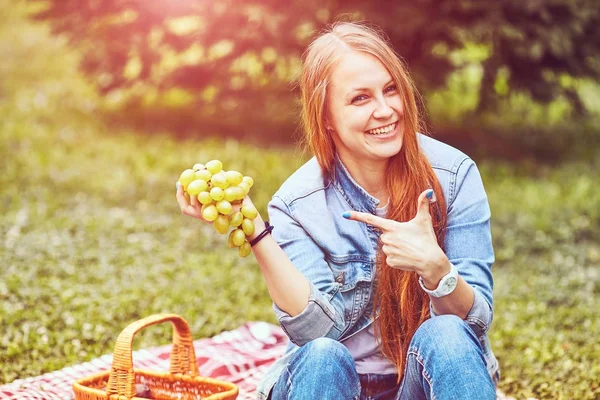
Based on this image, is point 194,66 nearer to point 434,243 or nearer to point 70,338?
point 70,338

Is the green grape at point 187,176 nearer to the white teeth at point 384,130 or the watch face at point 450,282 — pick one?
the white teeth at point 384,130

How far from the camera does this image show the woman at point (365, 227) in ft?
8.22

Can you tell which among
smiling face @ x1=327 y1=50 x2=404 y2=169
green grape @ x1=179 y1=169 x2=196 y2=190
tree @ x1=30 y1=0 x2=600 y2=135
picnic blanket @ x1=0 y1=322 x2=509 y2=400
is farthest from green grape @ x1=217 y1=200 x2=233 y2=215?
tree @ x1=30 y1=0 x2=600 y2=135

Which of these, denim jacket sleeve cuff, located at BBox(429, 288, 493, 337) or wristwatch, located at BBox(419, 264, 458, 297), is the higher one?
wristwatch, located at BBox(419, 264, 458, 297)

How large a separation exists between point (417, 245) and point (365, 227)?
1.49ft

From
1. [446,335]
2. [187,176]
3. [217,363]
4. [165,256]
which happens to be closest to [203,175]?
[187,176]

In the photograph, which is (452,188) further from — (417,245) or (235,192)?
(235,192)

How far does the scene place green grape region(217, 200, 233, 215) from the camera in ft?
7.61

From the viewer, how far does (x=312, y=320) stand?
2.52m

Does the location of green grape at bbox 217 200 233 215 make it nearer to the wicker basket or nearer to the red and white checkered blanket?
the wicker basket

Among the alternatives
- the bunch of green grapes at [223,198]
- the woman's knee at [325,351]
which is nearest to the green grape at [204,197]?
the bunch of green grapes at [223,198]

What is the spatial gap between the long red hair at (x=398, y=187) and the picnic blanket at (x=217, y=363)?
1.04m

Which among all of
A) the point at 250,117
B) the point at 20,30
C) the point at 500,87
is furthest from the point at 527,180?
the point at 20,30

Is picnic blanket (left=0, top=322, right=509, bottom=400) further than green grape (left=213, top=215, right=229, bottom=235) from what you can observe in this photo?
Yes
